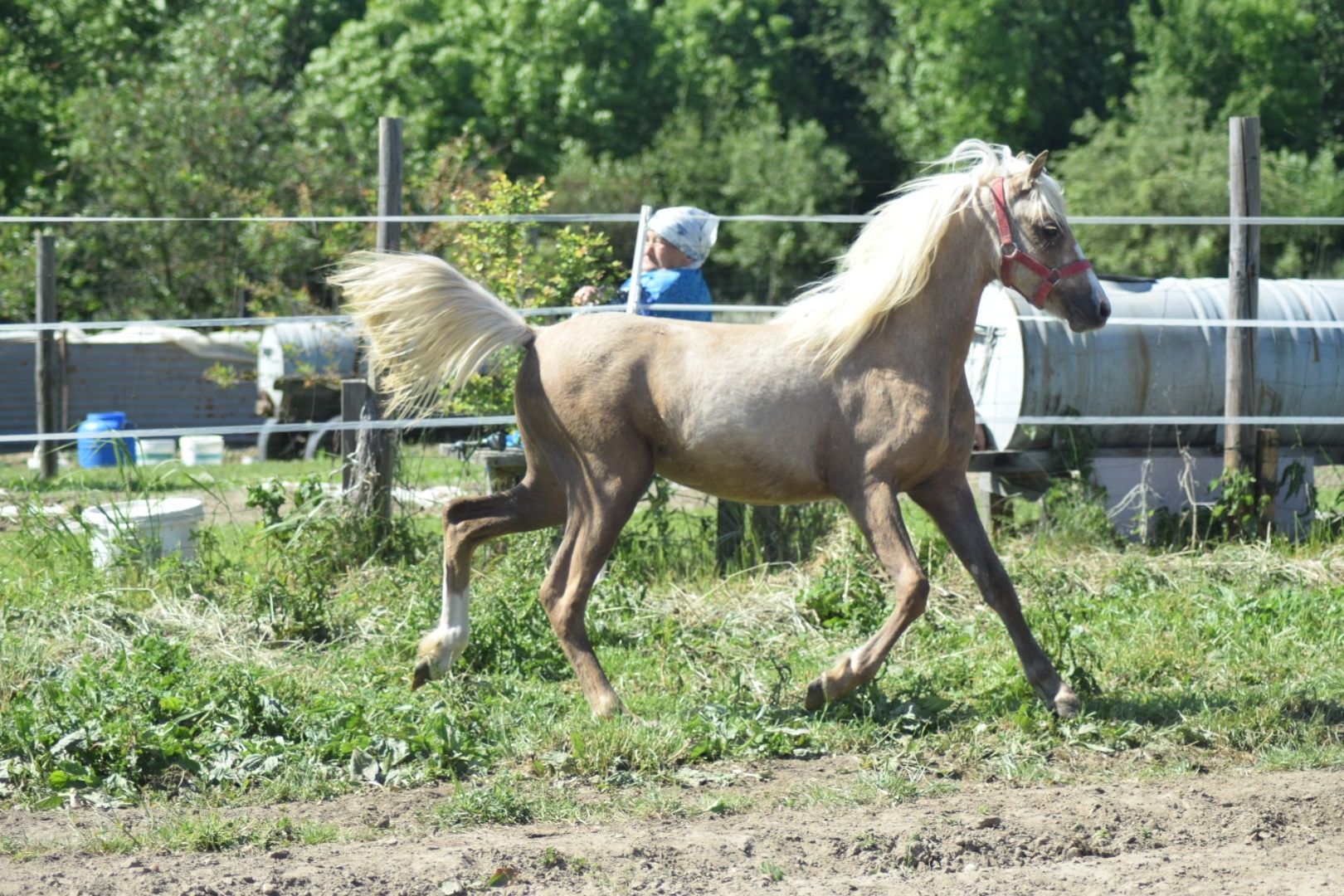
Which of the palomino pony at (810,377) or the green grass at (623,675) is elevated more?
the palomino pony at (810,377)

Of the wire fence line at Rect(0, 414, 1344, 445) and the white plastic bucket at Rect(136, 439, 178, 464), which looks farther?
the white plastic bucket at Rect(136, 439, 178, 464)

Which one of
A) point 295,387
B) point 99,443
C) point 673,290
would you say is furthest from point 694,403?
point 295,387

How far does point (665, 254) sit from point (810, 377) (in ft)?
6.97

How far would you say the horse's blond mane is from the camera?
4.97 metres

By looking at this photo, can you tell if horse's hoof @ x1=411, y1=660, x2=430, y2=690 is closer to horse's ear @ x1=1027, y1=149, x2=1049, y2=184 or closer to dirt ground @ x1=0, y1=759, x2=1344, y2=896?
dirt ground @ x1=0, y1=759, x2=1344, y2=896

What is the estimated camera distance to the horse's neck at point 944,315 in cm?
496

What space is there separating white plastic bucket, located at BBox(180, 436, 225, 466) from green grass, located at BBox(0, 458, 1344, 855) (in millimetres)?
6306

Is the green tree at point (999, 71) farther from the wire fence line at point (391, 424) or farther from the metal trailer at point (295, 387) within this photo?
the wire fence line at point (391, 424)

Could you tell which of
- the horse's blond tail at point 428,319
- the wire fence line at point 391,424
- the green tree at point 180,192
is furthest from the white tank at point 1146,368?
the green tree at point 180,192

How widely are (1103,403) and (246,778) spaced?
5522mm

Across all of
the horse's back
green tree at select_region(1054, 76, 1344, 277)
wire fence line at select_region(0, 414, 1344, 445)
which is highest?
green tree at select_region(1054, 76, 1344, 277)

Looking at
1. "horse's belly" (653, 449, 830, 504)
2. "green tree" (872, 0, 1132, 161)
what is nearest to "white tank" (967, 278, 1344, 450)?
"horse's belly" (653, 449, 830, 504)

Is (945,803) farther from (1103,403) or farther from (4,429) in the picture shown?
(4,429)

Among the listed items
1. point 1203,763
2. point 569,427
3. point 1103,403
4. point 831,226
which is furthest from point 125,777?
point 831,226
